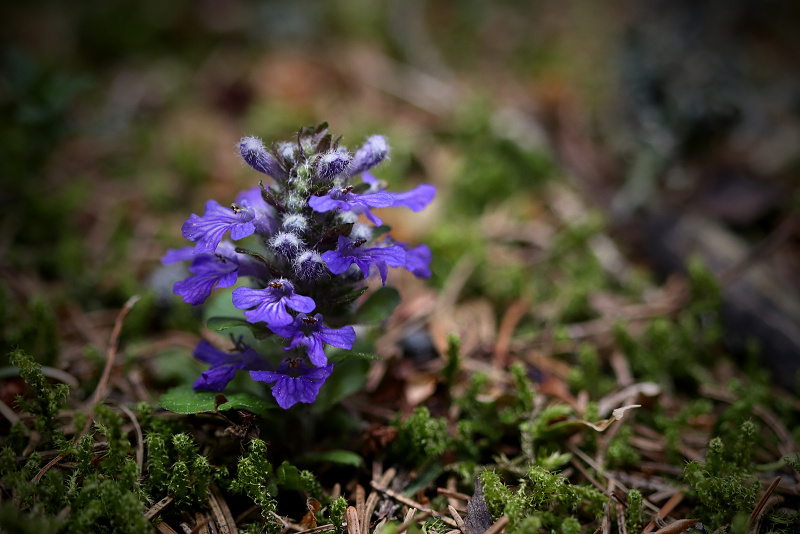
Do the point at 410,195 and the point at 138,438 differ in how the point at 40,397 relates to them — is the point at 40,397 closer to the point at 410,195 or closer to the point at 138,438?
the point at 138,438

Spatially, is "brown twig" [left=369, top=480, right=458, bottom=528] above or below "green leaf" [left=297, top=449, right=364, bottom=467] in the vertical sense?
below

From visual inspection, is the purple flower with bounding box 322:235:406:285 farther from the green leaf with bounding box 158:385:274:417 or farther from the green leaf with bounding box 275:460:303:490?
the green leaf with bounding box 275:460:303:490

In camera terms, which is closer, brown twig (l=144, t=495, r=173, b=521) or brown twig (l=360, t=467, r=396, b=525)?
brown twig (l=144, t=495, r=173, b=521)

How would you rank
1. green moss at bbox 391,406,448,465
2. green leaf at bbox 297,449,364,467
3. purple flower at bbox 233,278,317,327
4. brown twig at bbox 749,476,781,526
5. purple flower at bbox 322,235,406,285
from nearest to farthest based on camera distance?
purple flower at bbox 233,278,317,327, purple flower at bbox 322,235,406,285, brown twig at bbox 749,476,781,526, green leaf at bbox 297,449,364,467, green moss at bbox 391,406,448,465

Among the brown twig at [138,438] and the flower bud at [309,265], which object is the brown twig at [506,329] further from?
the brown twig at [138,438]

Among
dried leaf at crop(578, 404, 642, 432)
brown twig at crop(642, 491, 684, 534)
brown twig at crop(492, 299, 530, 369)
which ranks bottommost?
brown twig at crop(642, 491, 684, 534)

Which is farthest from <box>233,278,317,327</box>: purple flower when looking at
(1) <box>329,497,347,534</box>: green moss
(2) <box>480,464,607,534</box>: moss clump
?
(2) <box>480,464,607,534</box>: moss clump

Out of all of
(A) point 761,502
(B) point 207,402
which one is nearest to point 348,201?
(B) point 207,402

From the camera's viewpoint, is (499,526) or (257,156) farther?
(257,156)
